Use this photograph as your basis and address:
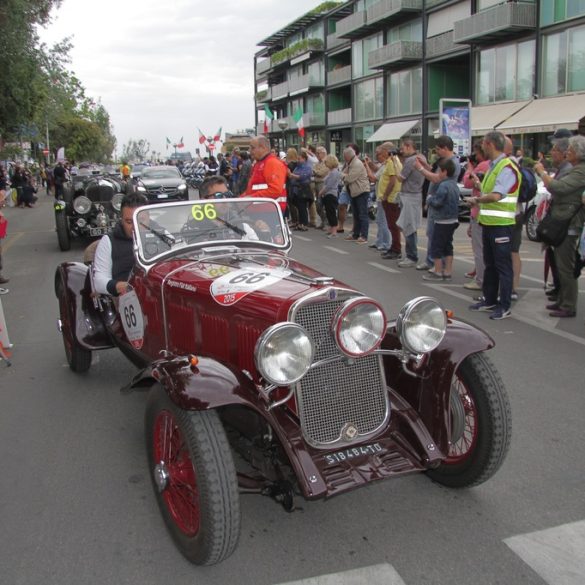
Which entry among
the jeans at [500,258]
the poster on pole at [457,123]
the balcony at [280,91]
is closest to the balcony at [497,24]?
the poster on pole at [457,123]

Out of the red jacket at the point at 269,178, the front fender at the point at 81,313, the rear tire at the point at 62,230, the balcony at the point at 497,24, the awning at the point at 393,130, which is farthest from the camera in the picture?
the awning at the point at 393,130

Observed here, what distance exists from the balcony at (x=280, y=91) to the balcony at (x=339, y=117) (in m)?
9.69

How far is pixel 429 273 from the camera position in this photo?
911cm

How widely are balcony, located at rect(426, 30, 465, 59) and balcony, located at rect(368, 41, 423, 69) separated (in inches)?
34.1

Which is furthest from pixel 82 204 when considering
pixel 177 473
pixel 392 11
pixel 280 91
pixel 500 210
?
pixel 280 91

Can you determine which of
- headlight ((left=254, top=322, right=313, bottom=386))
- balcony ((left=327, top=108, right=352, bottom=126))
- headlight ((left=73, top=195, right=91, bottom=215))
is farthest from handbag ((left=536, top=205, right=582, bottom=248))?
balcony ((left=327, top=108, right=352, bottom=126))

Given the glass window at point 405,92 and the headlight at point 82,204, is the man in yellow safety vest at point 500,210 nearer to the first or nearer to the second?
the headlight at point 82,204

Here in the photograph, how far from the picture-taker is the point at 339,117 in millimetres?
48188

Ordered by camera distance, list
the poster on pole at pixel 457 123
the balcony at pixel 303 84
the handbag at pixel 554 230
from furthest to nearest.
Answer: the balcony at pixel 303 84 < the poster on pole at pixel 457 123 < the handbag at pixel 554 230

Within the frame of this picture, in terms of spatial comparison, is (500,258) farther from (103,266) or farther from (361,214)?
(361,214)

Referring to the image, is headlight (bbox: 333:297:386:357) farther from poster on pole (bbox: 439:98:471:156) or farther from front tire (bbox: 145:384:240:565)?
poster on pole (bbox: 439:98:471:156)

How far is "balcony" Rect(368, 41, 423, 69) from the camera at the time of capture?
116 ft

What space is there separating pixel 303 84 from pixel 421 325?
2117 inches

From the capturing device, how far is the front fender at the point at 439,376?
10.2ft
